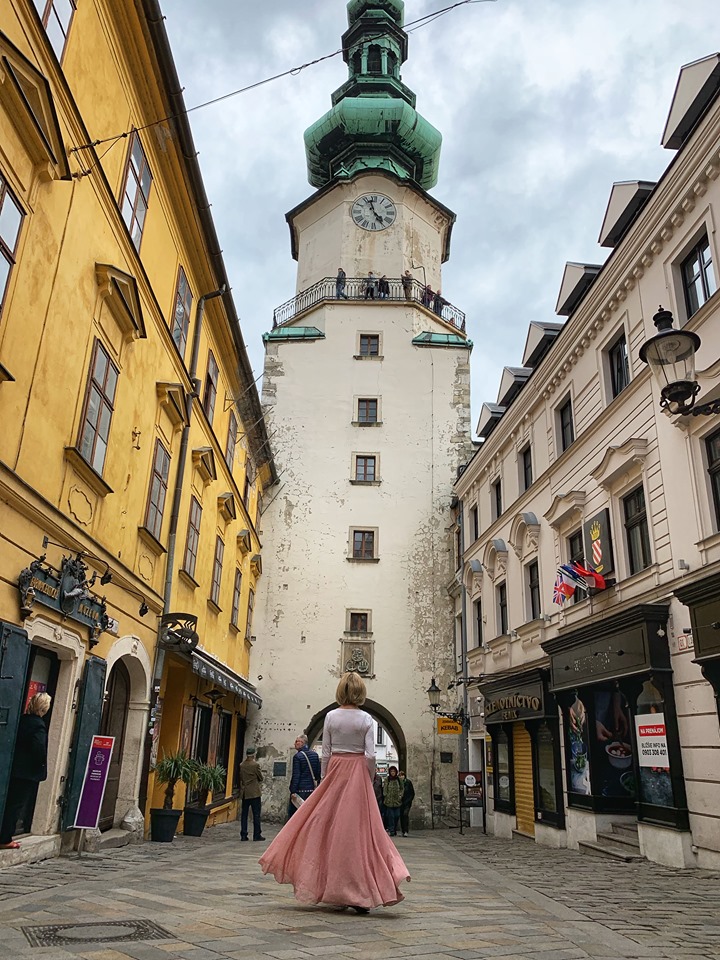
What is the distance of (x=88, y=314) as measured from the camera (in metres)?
9.56

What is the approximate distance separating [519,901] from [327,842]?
2759 mm

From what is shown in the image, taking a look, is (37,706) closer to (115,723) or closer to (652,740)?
(115,723)

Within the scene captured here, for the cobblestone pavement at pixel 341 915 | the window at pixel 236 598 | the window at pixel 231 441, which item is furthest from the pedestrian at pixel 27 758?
the window at pixel 236 598

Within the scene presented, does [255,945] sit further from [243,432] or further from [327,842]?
[243,432]

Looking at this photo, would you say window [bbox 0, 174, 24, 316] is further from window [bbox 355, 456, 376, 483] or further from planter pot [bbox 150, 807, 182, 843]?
window [bbox 355, 456, 376, 483]

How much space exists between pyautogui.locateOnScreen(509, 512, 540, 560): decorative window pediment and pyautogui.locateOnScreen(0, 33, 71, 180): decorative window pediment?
1203 cm

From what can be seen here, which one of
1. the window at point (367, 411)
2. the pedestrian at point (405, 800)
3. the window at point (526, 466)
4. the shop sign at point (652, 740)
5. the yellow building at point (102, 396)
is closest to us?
the yellow building at point (102, 396)

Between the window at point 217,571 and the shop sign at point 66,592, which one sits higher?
the window at point 217,571

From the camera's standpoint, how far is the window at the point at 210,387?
1661cm

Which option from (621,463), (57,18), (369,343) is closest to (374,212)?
(369,343)

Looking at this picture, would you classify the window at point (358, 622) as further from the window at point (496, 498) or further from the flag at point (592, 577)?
the flag at point (592, 577)

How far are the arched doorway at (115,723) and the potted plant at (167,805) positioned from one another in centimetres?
82

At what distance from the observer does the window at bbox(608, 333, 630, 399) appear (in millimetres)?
13600

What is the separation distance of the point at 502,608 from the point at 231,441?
8.11 m
